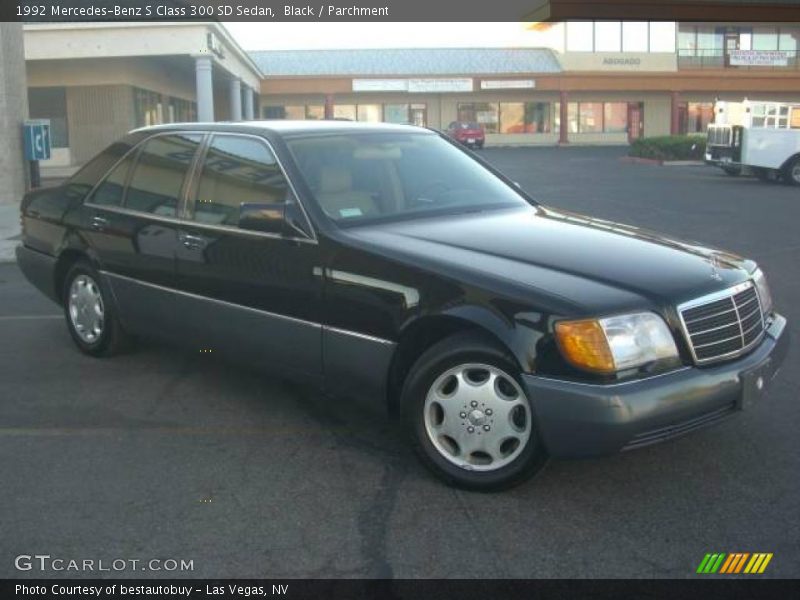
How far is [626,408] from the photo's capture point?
11.8 feet

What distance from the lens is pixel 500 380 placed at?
156 inches

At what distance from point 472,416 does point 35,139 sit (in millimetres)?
14114

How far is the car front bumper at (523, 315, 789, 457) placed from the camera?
3.61m

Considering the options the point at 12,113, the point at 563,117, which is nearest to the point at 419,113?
the point at 563,117

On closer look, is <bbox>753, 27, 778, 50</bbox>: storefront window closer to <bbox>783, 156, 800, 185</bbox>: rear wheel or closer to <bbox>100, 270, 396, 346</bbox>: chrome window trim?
<bbox>783, 156, 800, 185</bbox>: rear wheel

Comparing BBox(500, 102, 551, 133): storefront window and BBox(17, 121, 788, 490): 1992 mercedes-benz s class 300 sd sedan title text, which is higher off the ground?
BBox(500, 102, 551, 133): storefront window

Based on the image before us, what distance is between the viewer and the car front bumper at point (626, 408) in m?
3.61

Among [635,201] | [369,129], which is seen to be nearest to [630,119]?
[635,201]

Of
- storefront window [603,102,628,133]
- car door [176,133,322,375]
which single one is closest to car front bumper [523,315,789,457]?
car door [176,133,322,375]

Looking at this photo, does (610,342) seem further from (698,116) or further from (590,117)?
(698,116)

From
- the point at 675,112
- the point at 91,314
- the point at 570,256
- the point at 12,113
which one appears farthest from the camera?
the point at 675,112

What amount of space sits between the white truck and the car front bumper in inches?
833
